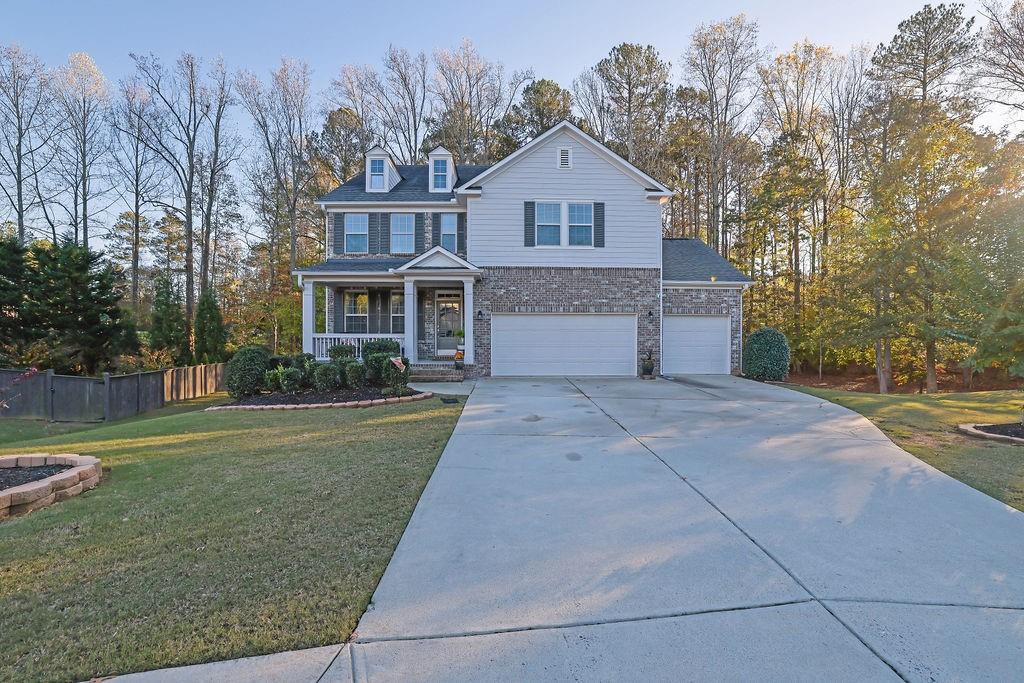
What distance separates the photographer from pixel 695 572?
293 centimetres

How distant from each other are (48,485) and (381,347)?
7.83m

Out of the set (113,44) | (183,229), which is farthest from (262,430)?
(113,44)

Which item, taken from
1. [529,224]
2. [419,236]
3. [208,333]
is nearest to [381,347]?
[419,236]

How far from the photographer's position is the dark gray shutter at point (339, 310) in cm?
1521

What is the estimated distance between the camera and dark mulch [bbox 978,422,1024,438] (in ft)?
21.9

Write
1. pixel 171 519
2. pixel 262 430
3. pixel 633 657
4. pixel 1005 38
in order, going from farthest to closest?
pixel 1005 38
pixel 262 430
pixel 171 519
pixel 633 657

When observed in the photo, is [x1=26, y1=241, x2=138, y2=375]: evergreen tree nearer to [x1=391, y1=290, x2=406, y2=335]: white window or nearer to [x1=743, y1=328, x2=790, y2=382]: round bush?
[x1=391, y1=290, x2=406, y2=335]: white window

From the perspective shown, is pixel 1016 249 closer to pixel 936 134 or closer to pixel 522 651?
pixel 522 651

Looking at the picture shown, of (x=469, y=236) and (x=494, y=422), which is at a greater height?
(x=469, y=236)

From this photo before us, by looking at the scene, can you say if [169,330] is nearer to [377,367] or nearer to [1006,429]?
[377,367]

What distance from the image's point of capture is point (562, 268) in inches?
542

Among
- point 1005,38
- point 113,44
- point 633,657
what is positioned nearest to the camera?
point 633,657

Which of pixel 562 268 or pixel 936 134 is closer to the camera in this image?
pixel 562 268

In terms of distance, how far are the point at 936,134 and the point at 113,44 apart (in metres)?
32.0
